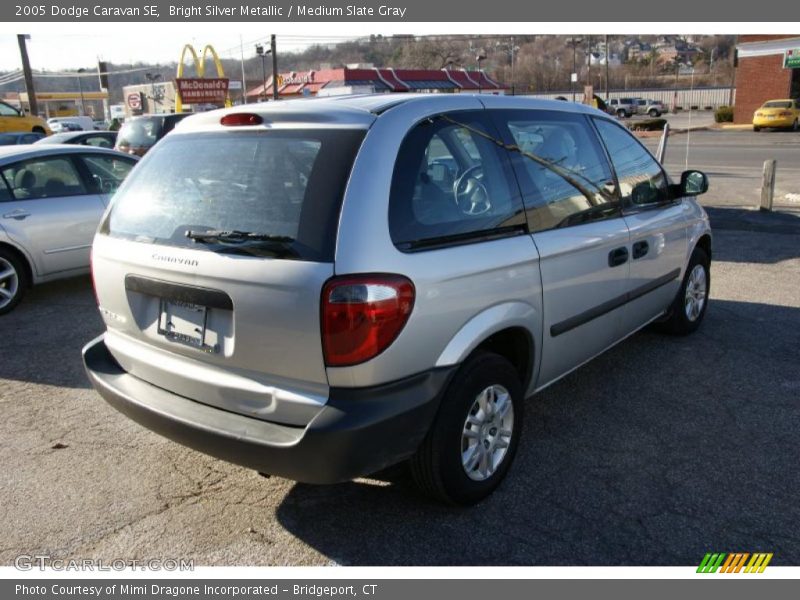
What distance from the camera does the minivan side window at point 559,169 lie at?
3318mm

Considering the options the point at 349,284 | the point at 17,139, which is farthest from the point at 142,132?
the point at 349,284

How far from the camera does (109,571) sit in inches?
106

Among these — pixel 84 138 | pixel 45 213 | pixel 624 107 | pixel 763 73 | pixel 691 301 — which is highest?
pixel 763 73

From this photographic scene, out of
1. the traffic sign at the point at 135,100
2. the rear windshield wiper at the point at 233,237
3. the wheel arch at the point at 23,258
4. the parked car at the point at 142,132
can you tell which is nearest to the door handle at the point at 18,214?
the wheel arch at the point at 23,258

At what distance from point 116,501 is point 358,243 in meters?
1.84

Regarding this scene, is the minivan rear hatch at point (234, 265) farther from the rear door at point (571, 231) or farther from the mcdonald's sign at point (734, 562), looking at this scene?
the mcdonald's sign at point (734, 562)

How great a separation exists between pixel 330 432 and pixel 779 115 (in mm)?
37942

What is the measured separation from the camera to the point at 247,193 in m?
2.71

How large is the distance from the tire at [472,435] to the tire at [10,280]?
5.27 meters

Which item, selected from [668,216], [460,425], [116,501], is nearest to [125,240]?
[116,501]

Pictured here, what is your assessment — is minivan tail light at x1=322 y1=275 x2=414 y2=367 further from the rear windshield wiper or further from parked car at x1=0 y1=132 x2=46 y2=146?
parked car at x1=0 y1=132 x2=46 y2=146

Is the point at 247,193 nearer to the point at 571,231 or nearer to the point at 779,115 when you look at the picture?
the point at 571,231

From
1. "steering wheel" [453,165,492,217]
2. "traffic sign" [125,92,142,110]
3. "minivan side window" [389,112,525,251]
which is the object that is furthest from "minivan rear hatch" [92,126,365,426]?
"traffic sign" [125,92,142,110]

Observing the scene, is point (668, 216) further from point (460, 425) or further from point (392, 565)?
point (392, 565)
